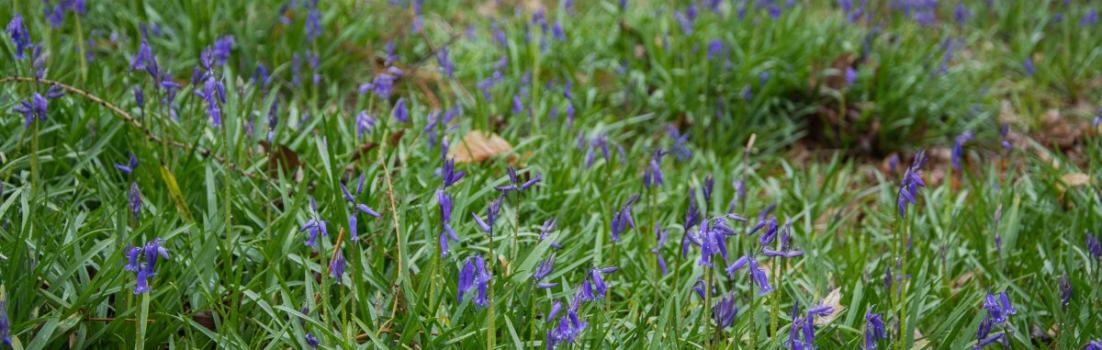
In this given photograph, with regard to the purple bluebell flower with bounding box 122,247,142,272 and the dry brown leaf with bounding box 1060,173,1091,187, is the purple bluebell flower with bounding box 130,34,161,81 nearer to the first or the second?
the purple bluebell flower with bounding box 122,247,142,272

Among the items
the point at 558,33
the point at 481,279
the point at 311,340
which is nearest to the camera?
the point at 481,279

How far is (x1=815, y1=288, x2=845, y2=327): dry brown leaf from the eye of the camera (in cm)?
280

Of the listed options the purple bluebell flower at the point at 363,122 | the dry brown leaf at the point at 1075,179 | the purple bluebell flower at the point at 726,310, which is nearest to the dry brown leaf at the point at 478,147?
the purple bluebell flower at the point at 363,122

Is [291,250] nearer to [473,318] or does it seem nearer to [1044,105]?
[473,318]

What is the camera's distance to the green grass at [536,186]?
2.48 meters

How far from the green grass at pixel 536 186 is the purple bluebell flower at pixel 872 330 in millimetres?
100

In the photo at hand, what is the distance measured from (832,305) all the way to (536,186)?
1165 millimetres

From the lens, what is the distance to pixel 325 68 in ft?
16.1

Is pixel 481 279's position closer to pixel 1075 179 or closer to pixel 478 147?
pixel 478 147

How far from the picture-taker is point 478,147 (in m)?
3.78

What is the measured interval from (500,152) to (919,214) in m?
1.78

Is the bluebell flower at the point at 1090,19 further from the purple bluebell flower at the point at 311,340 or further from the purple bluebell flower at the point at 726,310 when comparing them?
the purple bluebell flower at the point at 311,340

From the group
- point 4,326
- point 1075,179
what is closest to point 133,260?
point 4,326

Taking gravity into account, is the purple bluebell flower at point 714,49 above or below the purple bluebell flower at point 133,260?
below
